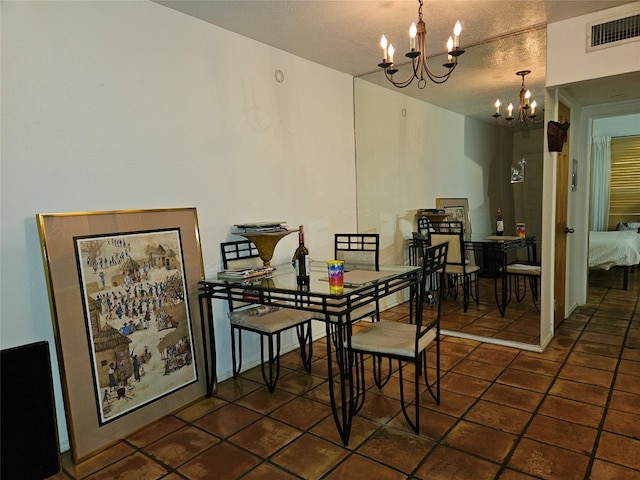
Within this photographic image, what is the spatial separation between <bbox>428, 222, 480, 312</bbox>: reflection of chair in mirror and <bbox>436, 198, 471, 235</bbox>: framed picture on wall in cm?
Result: 5

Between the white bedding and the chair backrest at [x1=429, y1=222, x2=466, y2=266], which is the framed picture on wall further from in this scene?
the white bedding

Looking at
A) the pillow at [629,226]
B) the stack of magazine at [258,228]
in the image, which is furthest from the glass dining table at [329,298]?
the pillow at [629,226]

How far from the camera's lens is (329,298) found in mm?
1995

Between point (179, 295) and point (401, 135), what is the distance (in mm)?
2829

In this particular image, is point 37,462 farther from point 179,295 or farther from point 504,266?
point 504,266

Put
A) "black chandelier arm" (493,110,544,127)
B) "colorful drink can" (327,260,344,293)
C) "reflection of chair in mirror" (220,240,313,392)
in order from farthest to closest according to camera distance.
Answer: "black chandelier arm" (493,110,544,127), "reflection of chair in mirror" (220,240,313,392), "colorful drink can" (327,260,344,293)

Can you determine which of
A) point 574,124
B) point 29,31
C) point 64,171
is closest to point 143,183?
point 64,171

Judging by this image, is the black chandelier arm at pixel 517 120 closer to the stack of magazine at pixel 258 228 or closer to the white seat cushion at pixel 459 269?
the white seat cushion at pixel 459 269

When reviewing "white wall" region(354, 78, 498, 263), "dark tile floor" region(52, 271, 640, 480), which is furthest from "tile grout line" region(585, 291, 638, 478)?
"white wall" region(354, 78, 498, 263)

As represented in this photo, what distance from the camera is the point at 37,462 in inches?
69.8

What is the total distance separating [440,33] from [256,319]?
2490 millimetres

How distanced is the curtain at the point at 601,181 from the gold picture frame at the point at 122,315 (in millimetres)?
7286

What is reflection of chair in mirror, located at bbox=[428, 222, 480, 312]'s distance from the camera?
373cm

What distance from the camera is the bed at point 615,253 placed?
5.07 meters
